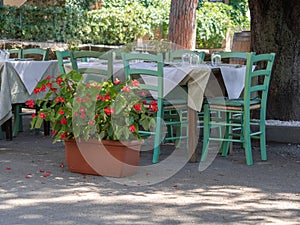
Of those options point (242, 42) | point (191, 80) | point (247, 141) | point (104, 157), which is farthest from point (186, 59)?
point (242, 42)

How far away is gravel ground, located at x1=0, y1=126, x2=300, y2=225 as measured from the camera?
4812mm

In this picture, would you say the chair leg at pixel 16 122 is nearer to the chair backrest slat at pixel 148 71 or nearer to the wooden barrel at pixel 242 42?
the chair backrest slat at pixel 148 71

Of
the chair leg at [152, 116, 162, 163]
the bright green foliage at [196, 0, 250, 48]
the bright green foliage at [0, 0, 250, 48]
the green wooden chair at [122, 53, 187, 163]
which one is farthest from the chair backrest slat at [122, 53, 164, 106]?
the bright green foliage at [196, 0, 250, 48]

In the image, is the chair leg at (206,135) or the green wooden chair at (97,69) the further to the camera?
the green wooden chair at (97,69)

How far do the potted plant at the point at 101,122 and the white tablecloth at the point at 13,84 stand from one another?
4.86 ft

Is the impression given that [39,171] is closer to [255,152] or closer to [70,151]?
[70,151]

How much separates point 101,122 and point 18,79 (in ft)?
6.83

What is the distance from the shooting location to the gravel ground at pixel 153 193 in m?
4.81

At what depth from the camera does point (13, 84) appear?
7.69 m

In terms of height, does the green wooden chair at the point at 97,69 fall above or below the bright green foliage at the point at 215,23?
below

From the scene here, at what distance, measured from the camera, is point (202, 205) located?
17.0 feet

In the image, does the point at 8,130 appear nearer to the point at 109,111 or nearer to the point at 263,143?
the point at 109,111

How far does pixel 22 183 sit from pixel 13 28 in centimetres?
1008

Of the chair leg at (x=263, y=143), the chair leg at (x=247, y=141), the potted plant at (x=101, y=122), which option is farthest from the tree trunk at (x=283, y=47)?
the potted plant at (x=101, y=122)
